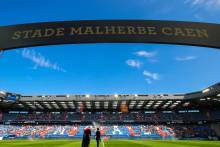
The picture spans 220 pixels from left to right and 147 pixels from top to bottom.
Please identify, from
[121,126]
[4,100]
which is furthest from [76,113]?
[4,100]

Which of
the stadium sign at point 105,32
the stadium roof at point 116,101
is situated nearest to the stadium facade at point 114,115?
the stadium roof at point 116,101

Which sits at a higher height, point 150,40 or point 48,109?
point 48,109

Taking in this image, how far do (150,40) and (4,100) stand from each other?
196ft

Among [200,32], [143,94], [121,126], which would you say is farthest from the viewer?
[121,126]

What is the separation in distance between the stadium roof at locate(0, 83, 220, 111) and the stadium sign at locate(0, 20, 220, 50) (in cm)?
4591

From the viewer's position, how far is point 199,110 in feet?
237

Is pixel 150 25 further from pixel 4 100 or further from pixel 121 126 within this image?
pixel 121 126

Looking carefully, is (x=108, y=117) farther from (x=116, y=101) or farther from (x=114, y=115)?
(x=116, y=101)

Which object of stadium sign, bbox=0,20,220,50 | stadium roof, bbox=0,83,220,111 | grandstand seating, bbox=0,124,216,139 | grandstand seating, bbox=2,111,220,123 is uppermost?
stadium roof, bbox=0,83,220,111

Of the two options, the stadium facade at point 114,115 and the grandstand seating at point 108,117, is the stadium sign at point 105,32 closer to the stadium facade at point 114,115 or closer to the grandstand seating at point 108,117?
the stadium facade at point 114,115

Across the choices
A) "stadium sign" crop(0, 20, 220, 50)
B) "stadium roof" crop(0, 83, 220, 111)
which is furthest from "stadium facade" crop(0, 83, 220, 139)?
"stadium sign" crop(0, 20, 220, 50)

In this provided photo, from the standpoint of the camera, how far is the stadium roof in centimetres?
5822

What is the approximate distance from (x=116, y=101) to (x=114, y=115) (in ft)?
40.6

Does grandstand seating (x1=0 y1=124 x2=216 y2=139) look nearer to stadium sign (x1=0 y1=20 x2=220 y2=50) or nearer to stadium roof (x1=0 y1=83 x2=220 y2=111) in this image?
stadium roof (x1=0 y1=83 x2=220 y2=111)
